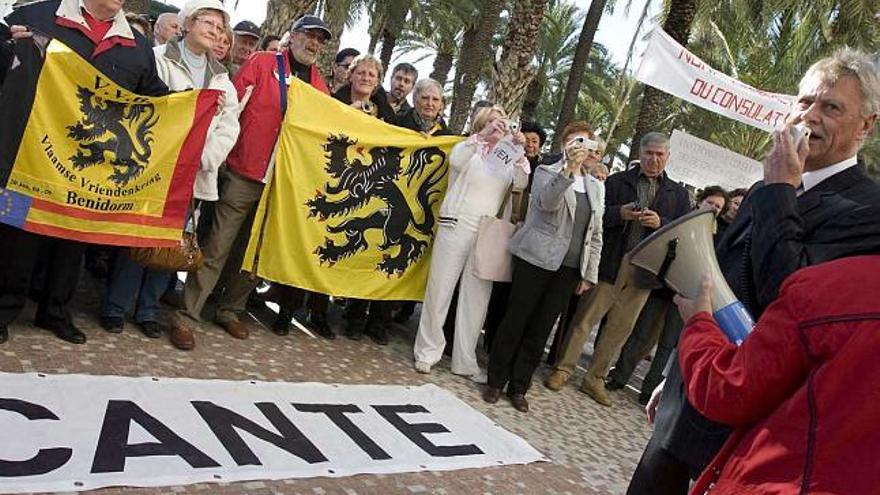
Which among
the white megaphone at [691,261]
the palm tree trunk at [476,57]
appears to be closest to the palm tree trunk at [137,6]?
the palm tree trunk at [476,57]

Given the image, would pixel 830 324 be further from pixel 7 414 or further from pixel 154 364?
pixel 154 364

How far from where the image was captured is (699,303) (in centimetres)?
205

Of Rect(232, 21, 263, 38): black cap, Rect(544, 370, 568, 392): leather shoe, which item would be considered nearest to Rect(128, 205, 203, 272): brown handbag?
Rect(232, 21, 263, 38): black cap

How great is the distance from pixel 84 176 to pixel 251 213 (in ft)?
4.22

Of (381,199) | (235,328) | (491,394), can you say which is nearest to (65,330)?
(235,328)

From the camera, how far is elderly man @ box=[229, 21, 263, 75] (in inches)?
238

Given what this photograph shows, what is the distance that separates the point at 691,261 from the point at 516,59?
9.00 meters

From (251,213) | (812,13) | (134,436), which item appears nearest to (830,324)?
(134,436)

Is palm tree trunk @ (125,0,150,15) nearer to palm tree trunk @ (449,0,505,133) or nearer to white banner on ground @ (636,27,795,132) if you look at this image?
palm tree trunk @ (449,0,505,133)

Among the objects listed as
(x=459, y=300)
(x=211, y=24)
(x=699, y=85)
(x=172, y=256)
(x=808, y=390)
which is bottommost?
(x=172, y=256)

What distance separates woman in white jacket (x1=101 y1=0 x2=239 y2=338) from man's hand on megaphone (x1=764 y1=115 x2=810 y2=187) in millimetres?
3448

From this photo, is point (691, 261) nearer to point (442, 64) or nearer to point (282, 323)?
point (282, 323)

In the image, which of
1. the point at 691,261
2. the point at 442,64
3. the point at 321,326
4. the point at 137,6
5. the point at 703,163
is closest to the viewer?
the point at 691,261

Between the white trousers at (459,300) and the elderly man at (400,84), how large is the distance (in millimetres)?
1355
